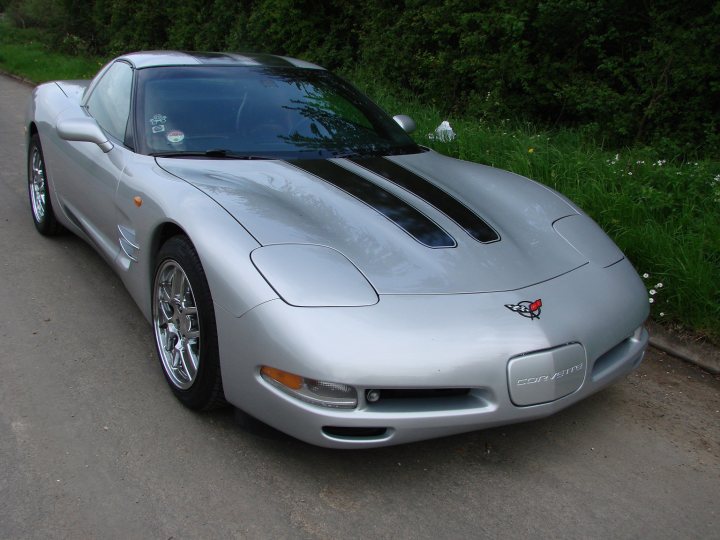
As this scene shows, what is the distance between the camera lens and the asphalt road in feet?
7.61

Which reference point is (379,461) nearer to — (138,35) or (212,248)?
(212,248)

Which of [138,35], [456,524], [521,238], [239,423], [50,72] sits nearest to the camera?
[456,524]

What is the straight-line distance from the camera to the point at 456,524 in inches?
91.9

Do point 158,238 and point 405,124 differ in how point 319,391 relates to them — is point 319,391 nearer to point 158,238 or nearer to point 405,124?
point 158,238

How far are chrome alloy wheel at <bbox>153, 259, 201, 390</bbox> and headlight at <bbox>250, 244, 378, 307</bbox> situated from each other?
0.39 meters

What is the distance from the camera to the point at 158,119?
11.6ft

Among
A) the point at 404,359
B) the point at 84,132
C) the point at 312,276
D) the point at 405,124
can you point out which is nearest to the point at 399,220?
the point at 312,276

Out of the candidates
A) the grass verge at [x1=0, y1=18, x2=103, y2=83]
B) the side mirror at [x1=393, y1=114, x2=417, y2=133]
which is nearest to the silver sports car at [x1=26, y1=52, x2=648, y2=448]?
the side mirror at [x1=393, y1=114, x2=417, y2=133]

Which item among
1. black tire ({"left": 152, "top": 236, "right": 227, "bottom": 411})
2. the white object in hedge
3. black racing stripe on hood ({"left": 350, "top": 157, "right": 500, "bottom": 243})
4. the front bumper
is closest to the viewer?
the front bumper

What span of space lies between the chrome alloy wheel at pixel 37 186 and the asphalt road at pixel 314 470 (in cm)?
168

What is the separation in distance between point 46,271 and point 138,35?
13.5 meters

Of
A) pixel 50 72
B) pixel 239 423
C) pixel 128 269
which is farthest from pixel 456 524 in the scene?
pixel 50 72

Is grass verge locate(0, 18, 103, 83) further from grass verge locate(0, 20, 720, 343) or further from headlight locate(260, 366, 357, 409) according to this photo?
headlight locate(260, 366, 357, 409)

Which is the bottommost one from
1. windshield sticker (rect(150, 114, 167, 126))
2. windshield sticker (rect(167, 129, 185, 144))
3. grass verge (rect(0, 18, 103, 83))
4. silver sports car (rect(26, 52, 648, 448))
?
grass verge (rect(0, 18, 103, 83))
